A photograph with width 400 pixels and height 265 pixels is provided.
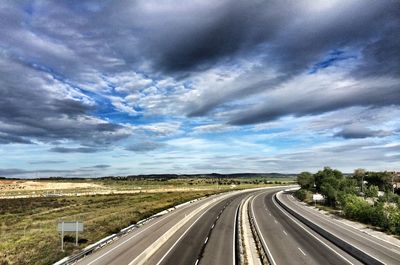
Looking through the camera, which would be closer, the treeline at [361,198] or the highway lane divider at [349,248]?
the highway lane divider at [349,248]

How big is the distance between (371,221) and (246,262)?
35987 millimetres

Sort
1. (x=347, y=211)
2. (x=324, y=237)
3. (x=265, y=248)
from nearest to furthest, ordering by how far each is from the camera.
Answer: (x=265, y=248) → (x=324, y=237) → (x=347, y=211)

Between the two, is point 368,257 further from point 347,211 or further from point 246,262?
point 347,211

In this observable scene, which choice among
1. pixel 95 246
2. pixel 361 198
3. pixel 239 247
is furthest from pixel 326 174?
pixel 95 246

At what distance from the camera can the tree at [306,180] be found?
470 feet

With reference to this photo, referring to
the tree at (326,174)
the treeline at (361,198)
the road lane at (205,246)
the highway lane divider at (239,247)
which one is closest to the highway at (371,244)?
the treeline at (361,198)

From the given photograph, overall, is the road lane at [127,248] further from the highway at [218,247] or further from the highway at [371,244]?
the highway at [371,244]

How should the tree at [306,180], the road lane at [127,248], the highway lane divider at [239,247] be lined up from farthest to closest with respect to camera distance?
the tree at [306,180]
the highway lane divider at [239,247]
the road lane at [127,248]

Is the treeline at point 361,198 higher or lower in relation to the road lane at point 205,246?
higher

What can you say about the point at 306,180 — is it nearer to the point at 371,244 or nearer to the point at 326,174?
the point at 326,174

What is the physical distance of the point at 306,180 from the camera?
14600 centimetres

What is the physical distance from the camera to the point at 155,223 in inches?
2240

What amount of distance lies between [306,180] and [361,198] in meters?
74.8

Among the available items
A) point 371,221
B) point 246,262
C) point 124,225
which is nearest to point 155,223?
point 124,225
